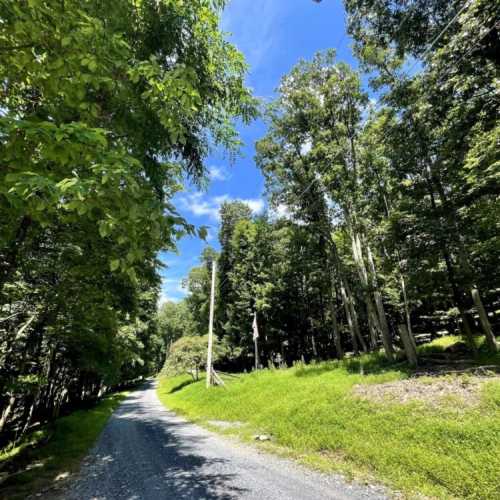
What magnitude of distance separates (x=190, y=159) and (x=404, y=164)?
904 cm

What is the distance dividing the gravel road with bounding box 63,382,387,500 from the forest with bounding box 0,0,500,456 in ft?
9.32

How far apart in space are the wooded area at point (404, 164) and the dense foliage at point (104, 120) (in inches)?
56.9

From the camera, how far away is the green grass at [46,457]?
16.7 ft

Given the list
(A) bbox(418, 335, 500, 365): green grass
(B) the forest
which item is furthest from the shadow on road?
(A) bbox(418, 335, 500, 365): green grass

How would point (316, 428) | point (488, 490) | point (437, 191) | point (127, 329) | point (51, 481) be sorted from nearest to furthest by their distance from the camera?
point (488, 490) → point (51, 481) → point (316, 428) → point (437, 191) → point (127, 329)

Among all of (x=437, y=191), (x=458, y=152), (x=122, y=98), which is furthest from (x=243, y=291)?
(x=122, y=98)

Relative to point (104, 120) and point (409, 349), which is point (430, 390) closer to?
point (409, 349)

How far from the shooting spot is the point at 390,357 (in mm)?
10594

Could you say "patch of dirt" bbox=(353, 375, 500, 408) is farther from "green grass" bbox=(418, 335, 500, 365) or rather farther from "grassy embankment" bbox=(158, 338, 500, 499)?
"green grass" bbox=(418, 335, 500, 365)

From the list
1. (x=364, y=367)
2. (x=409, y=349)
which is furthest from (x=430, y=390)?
(x=364, y=367)

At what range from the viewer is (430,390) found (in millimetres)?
6180

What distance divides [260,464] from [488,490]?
340 cm

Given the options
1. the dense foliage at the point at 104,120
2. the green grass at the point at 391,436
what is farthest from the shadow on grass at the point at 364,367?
the dense foliage at the point at 104,120

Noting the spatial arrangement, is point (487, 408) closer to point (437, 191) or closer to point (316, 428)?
point (316, 428)
